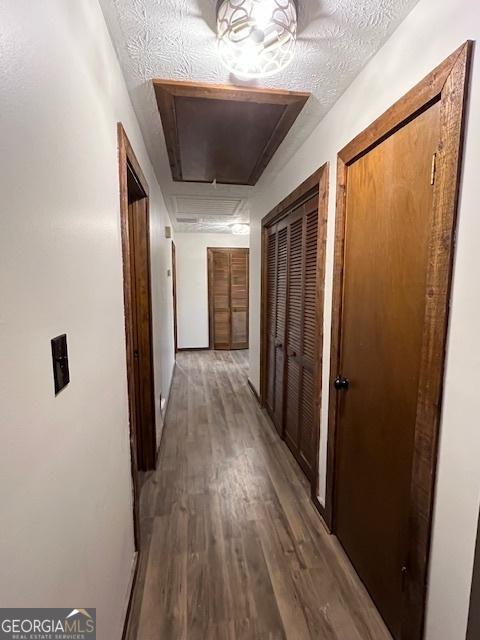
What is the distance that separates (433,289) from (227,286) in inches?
198

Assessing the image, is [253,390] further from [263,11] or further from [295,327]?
[263,11]

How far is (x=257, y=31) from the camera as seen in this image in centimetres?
105

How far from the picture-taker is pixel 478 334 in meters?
0.82

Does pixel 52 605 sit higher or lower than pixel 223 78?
lower

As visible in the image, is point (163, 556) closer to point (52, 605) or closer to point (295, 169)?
point (52, 605)

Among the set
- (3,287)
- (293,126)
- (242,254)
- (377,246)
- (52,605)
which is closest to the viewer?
(3,287)

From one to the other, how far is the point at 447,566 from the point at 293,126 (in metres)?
2.16

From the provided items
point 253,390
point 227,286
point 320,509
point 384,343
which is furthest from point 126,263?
point 227,286

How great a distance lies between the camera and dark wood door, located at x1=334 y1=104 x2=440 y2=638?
3.48 feet

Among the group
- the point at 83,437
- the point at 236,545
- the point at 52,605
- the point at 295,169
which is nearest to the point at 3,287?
the point at 83,437

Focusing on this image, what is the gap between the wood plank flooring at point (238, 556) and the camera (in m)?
1.24

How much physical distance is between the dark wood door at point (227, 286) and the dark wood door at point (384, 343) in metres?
4.41

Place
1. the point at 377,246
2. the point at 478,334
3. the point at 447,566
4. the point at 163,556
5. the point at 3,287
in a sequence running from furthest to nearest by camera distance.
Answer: the point at 163,556
the point at 377,246
the point at 447,566
the point at 478,334
the point at 3,287

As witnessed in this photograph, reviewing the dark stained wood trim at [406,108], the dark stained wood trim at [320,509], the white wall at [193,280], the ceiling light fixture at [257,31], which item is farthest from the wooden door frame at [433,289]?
the white wall at [193,280]
